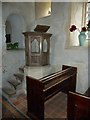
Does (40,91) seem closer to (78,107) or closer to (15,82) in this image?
(78,107)

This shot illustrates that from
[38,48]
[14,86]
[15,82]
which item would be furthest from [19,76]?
[38,48]

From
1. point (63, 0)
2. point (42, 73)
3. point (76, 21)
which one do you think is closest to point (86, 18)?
point (76, 21)

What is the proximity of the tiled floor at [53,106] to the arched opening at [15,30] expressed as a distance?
1.80 m

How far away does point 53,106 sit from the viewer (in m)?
2.99

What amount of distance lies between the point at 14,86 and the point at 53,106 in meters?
1.29

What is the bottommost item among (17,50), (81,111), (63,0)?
(81,111)

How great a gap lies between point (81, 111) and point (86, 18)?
2608mm

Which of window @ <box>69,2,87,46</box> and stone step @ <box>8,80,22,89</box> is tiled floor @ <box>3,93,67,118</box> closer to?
stone step @ <box>8,80,22,89</box>

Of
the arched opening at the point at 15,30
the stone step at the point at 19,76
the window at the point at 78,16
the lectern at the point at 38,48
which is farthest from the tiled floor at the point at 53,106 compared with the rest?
the arched opening at the point at 15,30

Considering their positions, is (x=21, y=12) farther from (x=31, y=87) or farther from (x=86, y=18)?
(x=31, y=87)

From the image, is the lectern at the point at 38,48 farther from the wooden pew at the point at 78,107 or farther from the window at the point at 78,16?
the wooden pew at the point at 78,107

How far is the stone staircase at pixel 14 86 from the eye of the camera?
3687 mm

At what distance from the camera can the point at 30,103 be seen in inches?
102

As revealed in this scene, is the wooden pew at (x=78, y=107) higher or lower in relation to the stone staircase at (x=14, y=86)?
higher
